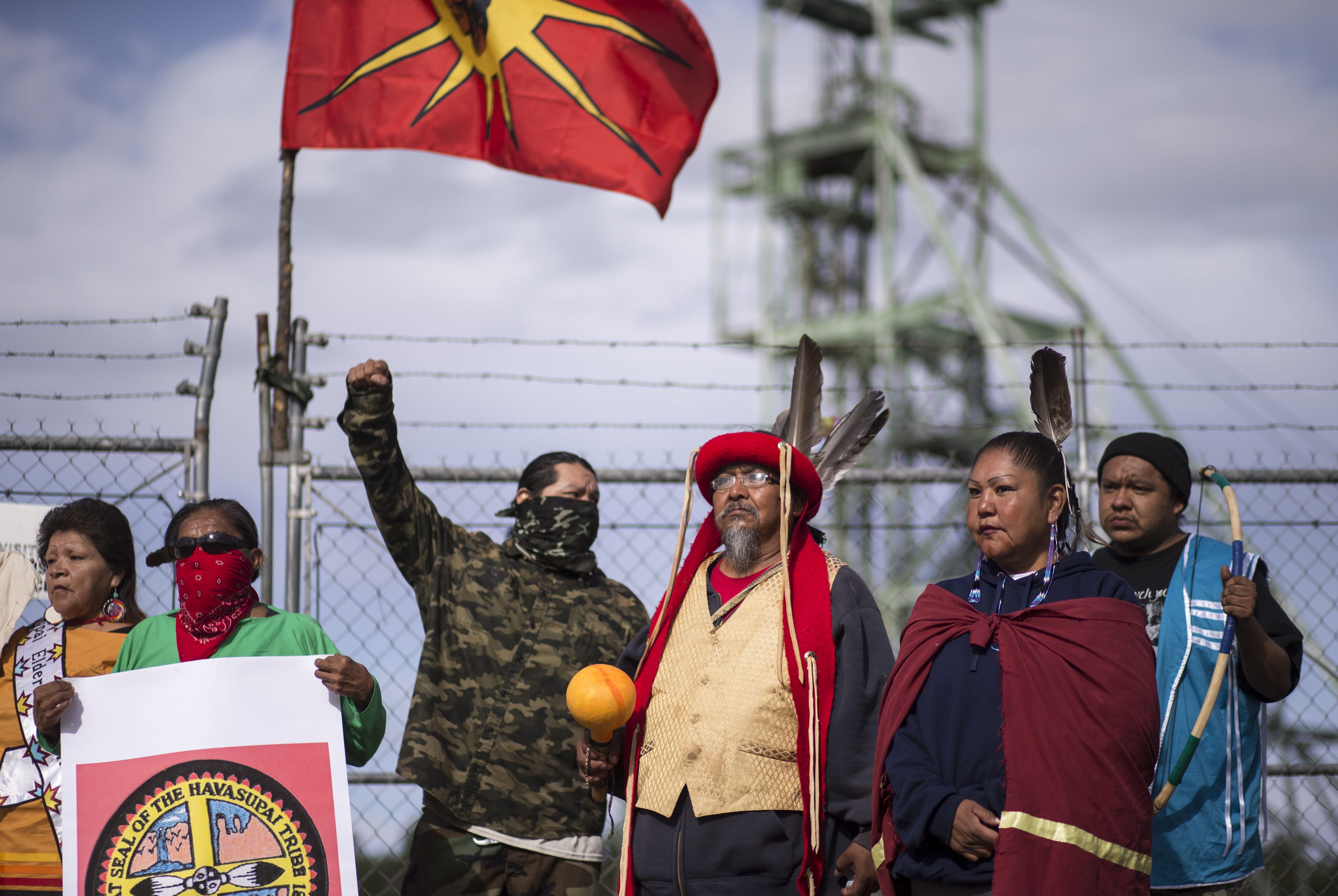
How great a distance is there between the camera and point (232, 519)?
391cm

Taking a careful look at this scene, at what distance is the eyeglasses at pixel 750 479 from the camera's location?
3.81 metres

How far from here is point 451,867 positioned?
13.4 feet

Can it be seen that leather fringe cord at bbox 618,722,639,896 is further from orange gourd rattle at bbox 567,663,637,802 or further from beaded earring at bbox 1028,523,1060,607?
beaded earring at bbox 1028,523,1060,607

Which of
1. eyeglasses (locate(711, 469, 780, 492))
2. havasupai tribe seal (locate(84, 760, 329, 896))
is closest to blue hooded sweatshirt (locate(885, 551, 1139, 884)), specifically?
eyeglasses (locate(711, 469, 780, 492))

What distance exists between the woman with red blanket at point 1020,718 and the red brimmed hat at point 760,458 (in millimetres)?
620

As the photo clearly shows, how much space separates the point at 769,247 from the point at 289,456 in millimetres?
15490

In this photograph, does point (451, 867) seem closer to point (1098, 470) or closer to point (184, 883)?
point (184, 883)

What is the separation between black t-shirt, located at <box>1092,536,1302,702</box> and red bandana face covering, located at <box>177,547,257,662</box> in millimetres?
2618

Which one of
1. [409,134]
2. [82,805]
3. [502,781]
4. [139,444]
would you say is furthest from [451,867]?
[409,134]

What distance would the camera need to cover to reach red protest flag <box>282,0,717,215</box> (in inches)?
221

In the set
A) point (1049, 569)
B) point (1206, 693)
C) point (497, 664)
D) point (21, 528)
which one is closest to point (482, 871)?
point (497, 664)

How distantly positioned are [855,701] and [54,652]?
8.44 feet

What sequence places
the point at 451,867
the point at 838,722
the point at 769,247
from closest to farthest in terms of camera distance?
the point at 838,722
the point at 451,867
the point at 769,247

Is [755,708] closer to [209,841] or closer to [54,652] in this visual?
[209,841]
